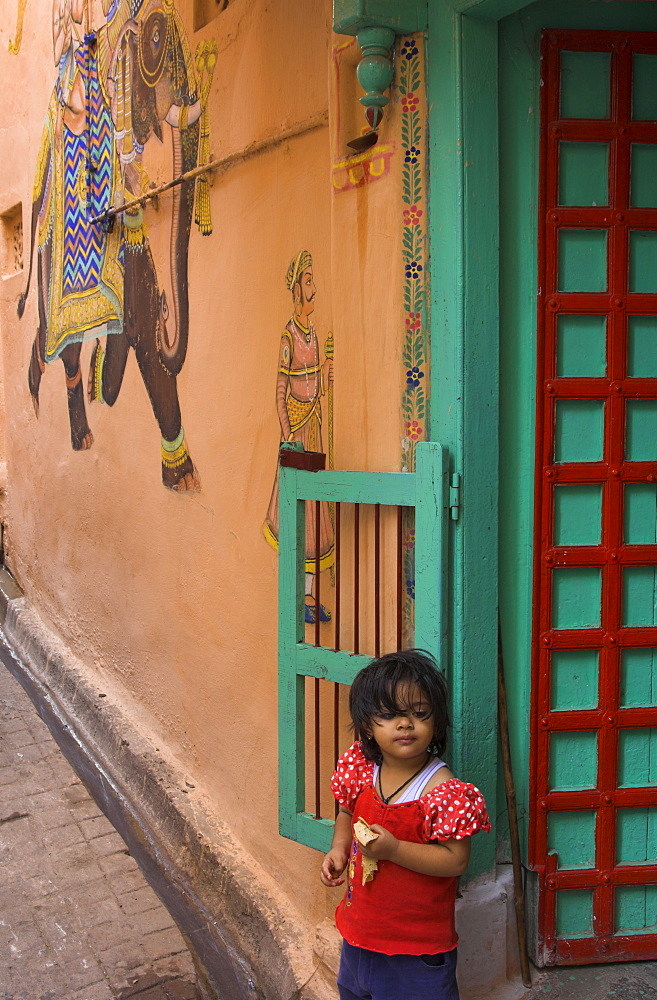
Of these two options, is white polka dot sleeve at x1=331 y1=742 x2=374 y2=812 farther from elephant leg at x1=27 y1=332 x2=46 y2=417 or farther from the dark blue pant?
elephant leg at x1=27 y1=332 x2=46 y2=417

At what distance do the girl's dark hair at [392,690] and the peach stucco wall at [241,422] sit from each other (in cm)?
57

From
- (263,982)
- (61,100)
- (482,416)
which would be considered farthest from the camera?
(61,100)

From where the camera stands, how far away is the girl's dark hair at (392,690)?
2154 millimetres

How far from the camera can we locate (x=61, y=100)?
18.8ft

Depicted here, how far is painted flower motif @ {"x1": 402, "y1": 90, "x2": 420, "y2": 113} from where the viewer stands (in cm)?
241

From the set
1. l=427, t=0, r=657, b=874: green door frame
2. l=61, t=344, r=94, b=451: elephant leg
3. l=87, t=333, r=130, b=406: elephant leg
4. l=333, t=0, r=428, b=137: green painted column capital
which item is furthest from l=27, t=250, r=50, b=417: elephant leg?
l=427, t=0, r=657, b=874: green door frame

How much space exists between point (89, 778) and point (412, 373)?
3.18 meters

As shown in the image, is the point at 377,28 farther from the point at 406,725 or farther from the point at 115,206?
the point at 115,206

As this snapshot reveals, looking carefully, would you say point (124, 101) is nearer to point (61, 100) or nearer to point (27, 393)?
point (61, 100)

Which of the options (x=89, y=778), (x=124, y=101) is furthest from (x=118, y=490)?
(x=124, y=101)

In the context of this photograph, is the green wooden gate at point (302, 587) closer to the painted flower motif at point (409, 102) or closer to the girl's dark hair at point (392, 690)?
the girl's dark hair at point (392, 690)

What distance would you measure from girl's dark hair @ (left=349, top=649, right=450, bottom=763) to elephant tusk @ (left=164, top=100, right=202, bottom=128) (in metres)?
2.58

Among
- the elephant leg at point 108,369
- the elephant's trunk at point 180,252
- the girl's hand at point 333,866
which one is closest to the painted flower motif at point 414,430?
the girl's hand at point 333,866

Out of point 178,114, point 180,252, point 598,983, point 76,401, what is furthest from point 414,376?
point 76,401
